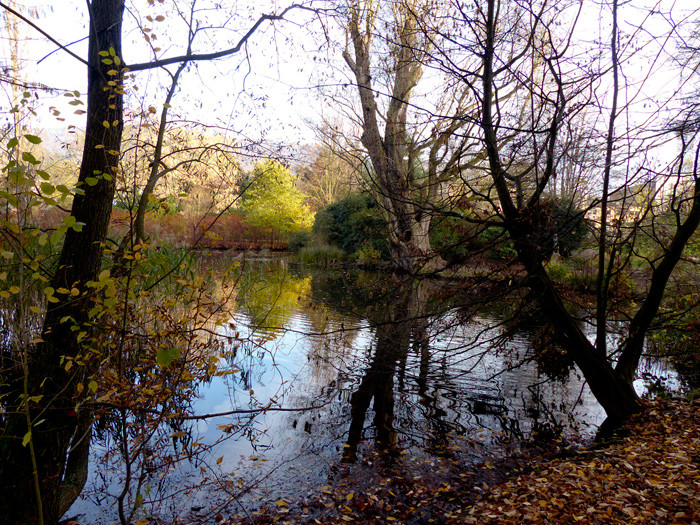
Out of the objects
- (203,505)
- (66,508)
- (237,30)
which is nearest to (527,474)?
(203,505)

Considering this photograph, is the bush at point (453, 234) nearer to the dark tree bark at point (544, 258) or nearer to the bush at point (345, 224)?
the dark tree bark at point (544, 258)

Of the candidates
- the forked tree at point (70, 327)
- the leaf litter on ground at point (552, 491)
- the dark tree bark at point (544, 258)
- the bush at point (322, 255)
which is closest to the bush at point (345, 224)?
the bush at point (322, 255)

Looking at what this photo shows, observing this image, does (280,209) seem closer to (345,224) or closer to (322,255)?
(322,255)

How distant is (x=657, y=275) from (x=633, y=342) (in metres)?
0.73

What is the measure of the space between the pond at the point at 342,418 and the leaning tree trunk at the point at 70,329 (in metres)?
0.54

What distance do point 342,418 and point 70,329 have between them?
120 inches

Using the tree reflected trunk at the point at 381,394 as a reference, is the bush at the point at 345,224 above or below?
above

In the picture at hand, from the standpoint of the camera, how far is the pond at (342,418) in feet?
12.0

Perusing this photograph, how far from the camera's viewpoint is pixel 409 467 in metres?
3.94

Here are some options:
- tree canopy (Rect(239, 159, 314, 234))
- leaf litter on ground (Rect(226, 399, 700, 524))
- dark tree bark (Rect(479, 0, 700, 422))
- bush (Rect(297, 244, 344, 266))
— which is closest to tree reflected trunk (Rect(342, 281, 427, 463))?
leaf litter on ground (Rect(226, 399, 700, 524))

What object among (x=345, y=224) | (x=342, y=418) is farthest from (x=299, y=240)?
(x=342, y=418)

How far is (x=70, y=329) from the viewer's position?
2.86 metres

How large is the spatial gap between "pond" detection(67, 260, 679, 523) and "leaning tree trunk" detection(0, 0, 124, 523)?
0.54 m

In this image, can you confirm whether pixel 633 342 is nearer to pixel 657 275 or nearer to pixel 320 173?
pixel 657 275
